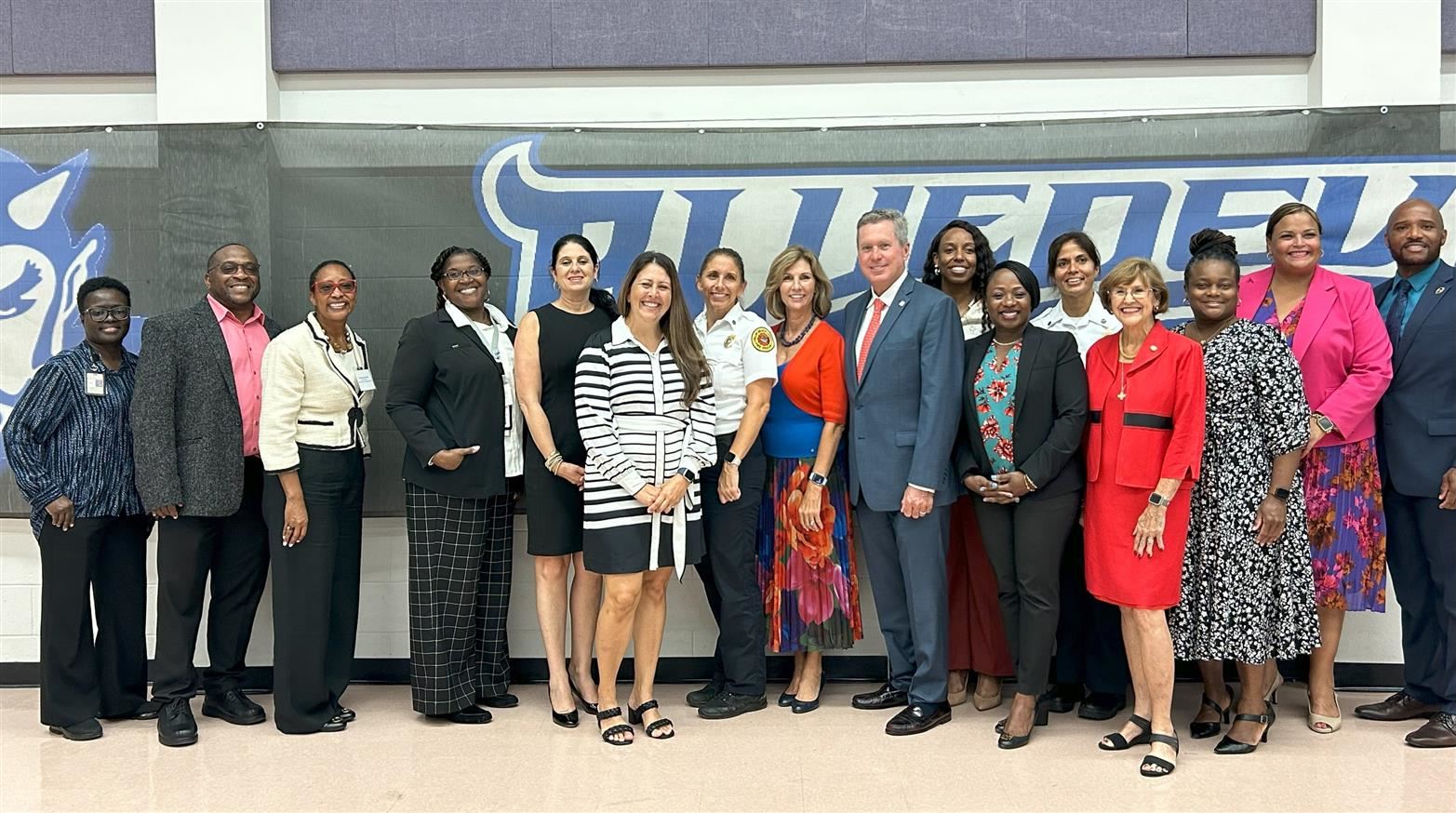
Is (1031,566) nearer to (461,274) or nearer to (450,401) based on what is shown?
(450,401)

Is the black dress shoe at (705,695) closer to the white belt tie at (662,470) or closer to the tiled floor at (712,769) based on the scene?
the tiled floor at (712,769)

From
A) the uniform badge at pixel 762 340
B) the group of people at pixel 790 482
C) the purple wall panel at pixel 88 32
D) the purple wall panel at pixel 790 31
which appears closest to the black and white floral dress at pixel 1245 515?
the group of people at pixel 790 482

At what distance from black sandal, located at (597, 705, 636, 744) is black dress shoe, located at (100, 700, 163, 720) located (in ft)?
5.79

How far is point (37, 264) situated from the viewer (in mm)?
4500

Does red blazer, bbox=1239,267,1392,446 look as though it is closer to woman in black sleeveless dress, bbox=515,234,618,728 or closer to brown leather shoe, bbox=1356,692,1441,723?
brown leather shoe, bbox=1356,692,1441,723

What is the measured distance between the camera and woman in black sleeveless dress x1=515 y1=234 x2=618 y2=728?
12.4ft

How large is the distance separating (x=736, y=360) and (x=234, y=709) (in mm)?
2359

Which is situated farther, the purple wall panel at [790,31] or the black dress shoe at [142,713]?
the purple wall panel at [790,31]

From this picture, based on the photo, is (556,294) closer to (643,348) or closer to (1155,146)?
(643,348)

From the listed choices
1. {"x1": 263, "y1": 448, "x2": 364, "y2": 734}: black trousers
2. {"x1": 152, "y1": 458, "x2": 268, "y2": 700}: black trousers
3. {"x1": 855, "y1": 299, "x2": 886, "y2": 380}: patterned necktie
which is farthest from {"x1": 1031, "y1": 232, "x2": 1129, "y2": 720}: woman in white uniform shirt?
{"x1": 152, "y1": 458, "x2": 268, "y2": 700}: black trousers

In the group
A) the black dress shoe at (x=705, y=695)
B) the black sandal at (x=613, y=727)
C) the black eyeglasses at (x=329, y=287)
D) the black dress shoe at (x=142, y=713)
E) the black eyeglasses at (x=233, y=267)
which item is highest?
the black eyeglasses at (x=233, y=267)

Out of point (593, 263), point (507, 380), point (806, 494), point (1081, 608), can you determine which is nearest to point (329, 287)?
point (507, 380)

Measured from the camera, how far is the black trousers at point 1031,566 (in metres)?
3.63

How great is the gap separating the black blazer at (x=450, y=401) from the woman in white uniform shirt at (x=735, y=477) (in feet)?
2.67
